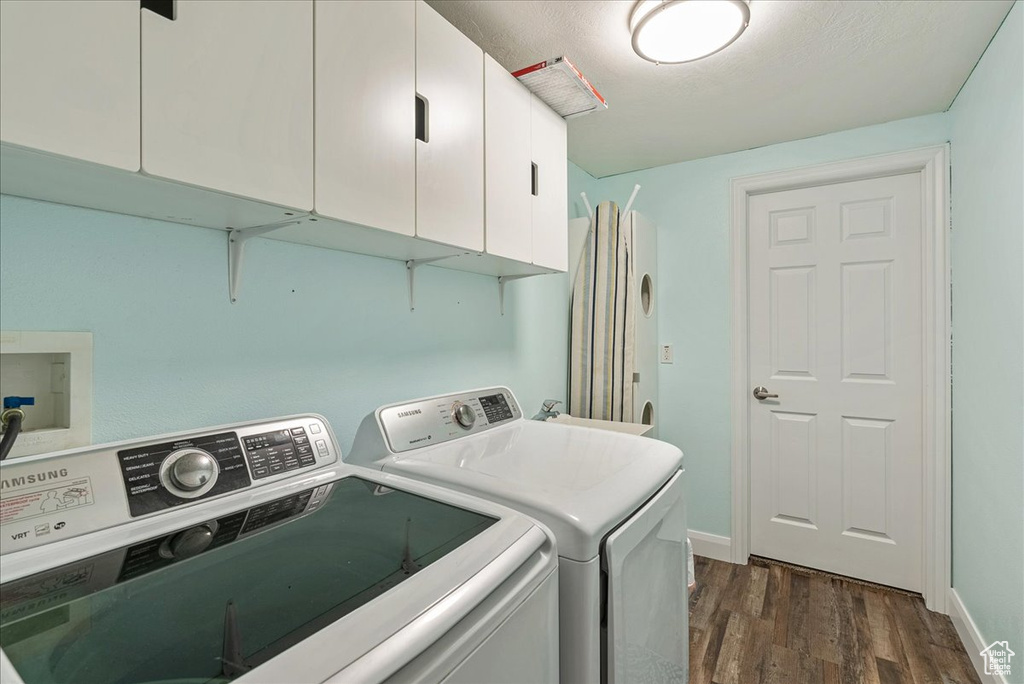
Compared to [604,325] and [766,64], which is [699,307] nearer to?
[604,325]

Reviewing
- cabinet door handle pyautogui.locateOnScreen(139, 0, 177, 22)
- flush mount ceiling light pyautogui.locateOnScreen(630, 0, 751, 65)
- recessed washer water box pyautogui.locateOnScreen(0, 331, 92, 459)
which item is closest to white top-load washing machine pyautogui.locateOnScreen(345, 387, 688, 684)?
recessed washer water box pyautogui.locateOnScreen(0, 331, 92, 459)

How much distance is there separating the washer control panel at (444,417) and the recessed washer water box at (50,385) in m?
0.60

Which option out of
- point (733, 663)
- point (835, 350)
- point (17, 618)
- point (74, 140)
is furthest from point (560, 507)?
point (835, 350)

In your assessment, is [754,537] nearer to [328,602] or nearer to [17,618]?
[328,602]

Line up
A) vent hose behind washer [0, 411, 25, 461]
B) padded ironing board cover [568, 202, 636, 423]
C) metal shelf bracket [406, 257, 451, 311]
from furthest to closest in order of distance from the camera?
padded ironing board cover [568, 202, 636, 423] < metal shelf bracket [406, 257, 451, 311] < vent hose behind washer [0, 411, 25, 461]

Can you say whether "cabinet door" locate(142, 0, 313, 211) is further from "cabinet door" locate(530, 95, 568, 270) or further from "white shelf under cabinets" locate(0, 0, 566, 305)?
"cabinet door" locate(530, 95, 568, 270)

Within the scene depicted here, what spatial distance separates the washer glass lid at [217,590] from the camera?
52 centimetres

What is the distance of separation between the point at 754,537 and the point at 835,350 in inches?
45.1

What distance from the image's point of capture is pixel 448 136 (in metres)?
1.28

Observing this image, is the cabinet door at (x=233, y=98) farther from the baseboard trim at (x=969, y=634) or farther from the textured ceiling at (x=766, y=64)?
the baseboard trim at (x=969, y=634)

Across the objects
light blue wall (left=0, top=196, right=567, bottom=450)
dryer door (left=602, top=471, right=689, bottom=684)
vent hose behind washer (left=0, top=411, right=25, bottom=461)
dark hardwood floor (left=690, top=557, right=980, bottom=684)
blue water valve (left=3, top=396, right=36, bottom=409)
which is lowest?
dark hardwood floor (left=690, top=557, right=980, bottom=684)

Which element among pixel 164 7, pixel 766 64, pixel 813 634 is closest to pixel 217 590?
pixel 164 7

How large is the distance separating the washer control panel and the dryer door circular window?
1.39 ft

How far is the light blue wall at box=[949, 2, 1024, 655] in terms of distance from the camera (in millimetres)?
1496
